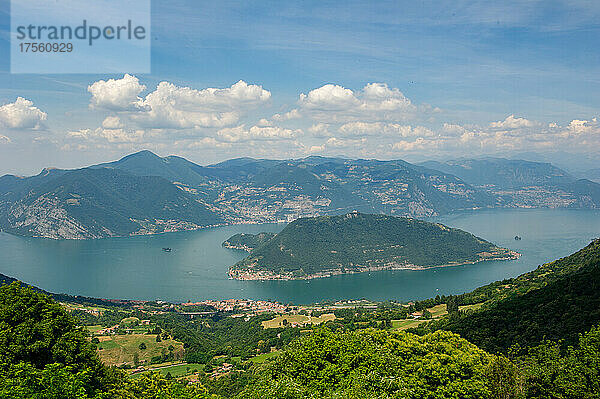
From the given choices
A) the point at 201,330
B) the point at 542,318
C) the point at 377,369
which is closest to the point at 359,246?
the point at 201,330

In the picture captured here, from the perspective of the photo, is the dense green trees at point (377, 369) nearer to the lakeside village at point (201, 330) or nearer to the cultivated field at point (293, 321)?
the lakeside village at point (201, 330)

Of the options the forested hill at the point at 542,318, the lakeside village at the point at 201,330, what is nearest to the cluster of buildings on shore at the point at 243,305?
the lakeside village at the point at 201,330

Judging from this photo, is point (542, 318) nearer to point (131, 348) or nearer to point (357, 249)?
point (131, 348)

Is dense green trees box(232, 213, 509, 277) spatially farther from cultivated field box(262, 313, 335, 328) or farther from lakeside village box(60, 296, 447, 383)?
cultivated field box(262, 313, 335, 328)

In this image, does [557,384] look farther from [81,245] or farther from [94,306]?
[81,245]

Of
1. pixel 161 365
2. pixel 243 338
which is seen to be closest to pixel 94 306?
pixel 243 338

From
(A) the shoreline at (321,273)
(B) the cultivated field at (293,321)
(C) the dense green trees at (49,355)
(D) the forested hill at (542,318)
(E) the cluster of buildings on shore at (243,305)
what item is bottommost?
(E) the cluster of buildings on shore at (243,305)
